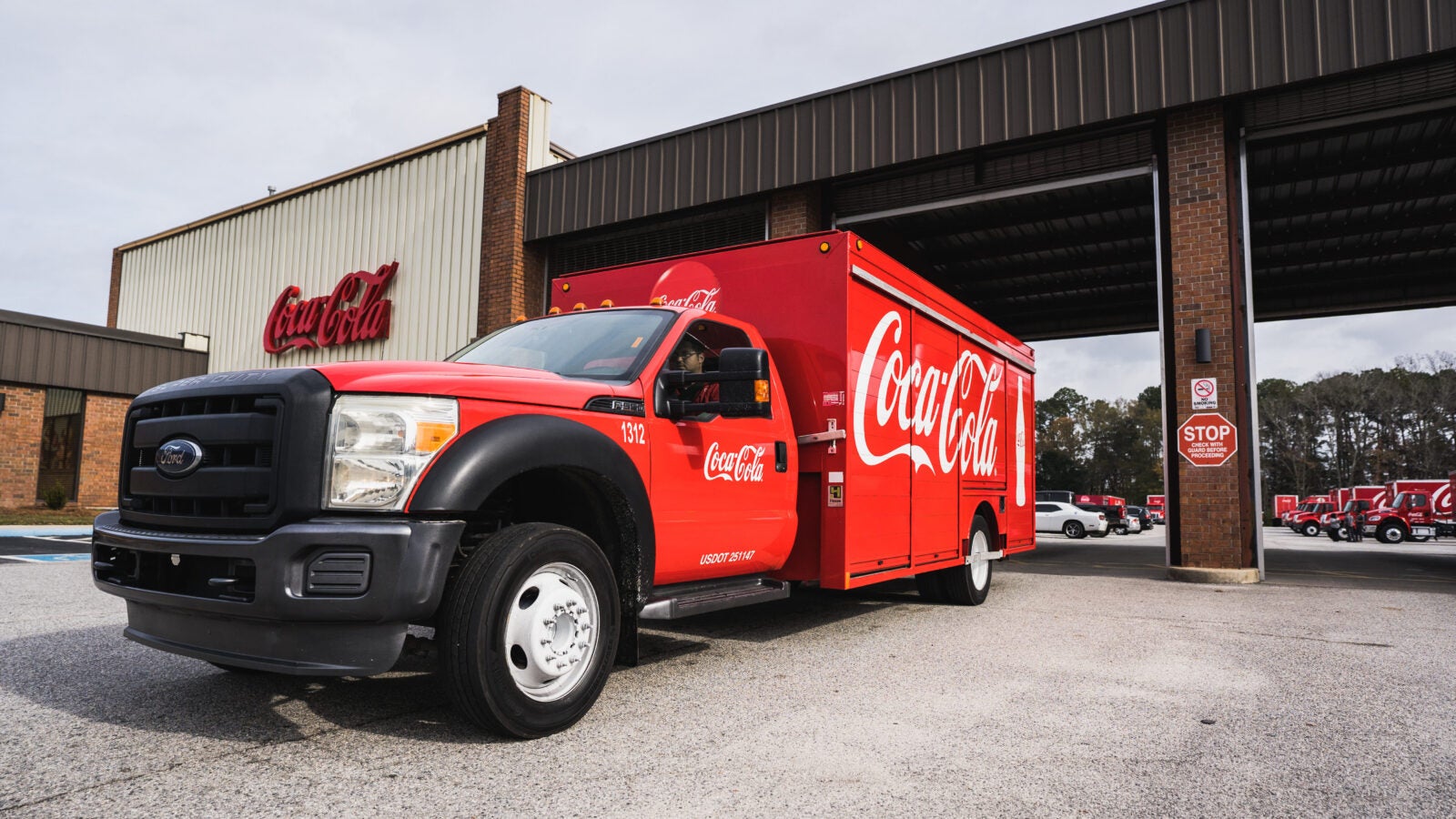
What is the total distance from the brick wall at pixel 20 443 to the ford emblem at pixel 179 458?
2290cm

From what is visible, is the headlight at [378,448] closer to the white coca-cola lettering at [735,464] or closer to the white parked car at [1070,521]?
the white coca-cola lettering at [735,464]

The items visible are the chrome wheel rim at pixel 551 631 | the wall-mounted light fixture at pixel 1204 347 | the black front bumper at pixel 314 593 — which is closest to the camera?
the black front bumper at pixel 314 593

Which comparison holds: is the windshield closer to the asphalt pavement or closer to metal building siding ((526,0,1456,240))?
the asphalt pavement

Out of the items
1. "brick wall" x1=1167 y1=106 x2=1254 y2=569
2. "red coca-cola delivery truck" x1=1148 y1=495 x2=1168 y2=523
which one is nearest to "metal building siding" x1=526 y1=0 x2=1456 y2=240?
"brick wall" x1=1167 y1=106 x2=1254 y2=569

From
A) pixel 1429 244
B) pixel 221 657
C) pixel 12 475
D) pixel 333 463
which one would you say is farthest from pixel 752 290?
pixel 12 475

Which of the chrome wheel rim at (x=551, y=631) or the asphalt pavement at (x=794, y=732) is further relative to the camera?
the chrome wheel rim at (x=551, y=631)

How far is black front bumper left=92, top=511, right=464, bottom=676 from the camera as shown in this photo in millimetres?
3158

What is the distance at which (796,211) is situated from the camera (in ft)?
47.0

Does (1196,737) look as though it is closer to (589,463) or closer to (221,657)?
(589,463)

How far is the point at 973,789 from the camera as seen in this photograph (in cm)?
319

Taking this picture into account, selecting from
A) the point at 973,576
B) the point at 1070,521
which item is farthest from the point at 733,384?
the point at 1070,521

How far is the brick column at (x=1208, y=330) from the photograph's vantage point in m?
11.0

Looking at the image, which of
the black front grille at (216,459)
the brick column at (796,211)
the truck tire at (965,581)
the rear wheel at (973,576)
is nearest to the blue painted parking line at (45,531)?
the brick column at (796,211)

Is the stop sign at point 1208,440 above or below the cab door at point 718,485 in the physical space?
above
